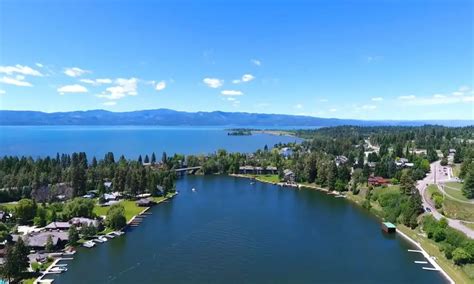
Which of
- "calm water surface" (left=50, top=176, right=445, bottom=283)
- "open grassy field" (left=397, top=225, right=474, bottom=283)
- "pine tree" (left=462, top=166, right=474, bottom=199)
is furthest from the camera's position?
"pine tree" (left=462, top=166, right=474, bottom=199)

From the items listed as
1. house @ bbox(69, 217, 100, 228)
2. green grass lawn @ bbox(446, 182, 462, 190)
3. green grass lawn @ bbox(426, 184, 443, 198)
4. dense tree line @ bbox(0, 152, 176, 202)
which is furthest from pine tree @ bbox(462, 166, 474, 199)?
house @ bbox(69, 217, 100, 228)

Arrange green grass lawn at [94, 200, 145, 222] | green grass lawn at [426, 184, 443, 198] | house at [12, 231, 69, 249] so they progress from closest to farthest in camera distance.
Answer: house at [12, 231, 69, 249], green grass lawn at [94, 200, 145, 222], green grass lawn at [426, 184, 443, 198]

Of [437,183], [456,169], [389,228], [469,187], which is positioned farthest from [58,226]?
[456,169]

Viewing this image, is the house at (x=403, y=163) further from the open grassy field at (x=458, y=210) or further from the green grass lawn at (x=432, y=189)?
the open grassy field at (x=458, y=210)

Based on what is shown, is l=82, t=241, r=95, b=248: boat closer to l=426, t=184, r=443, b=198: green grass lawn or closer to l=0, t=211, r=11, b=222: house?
l=0, t=211, r=11, b=222: house

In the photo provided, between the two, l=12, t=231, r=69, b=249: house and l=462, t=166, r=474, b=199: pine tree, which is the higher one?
l=462, t=166, r=474, b=199: pine tree

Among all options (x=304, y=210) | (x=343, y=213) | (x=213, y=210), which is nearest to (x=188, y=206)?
(x=213, y=210)

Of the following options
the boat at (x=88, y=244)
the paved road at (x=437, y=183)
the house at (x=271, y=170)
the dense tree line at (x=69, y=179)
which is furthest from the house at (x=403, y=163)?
the boat at (x=88, y=244)
